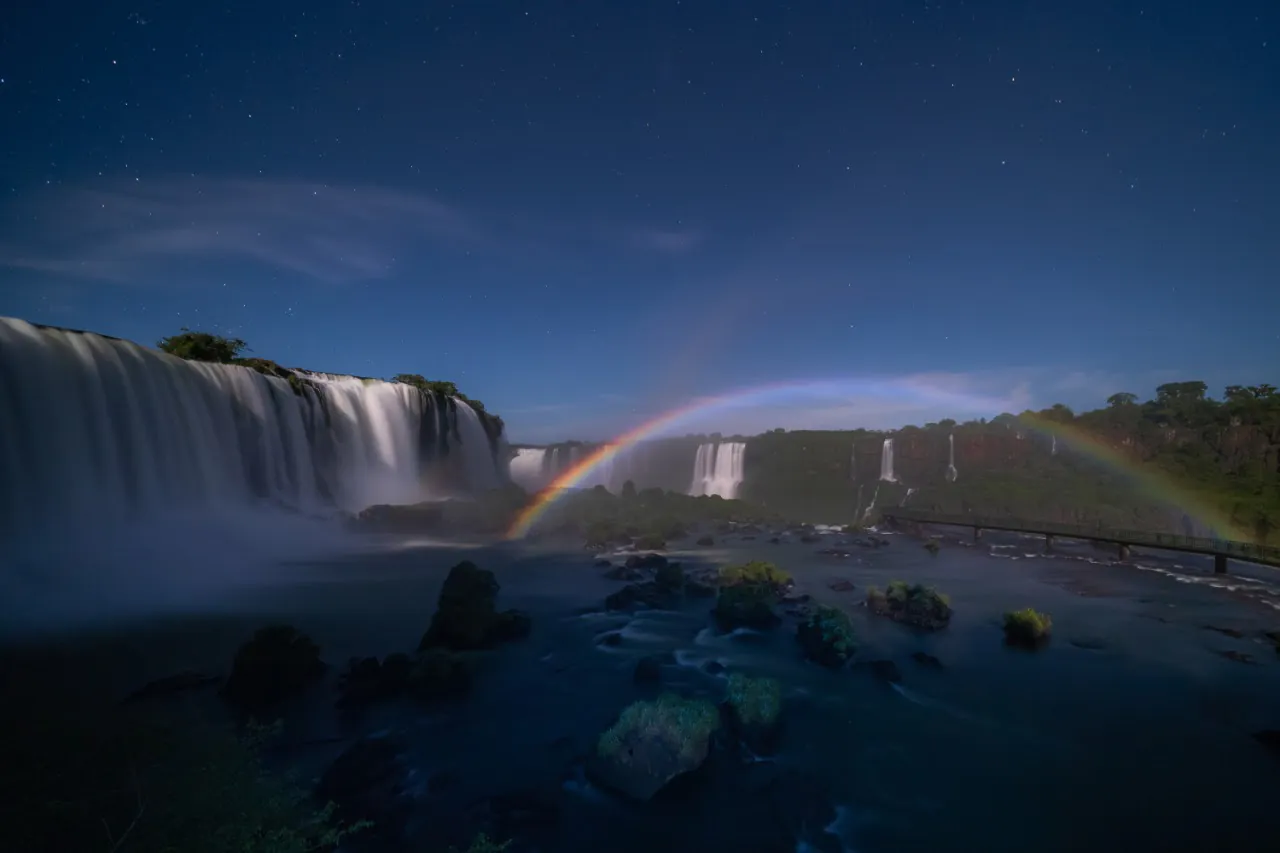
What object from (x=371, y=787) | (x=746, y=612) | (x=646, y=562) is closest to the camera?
(x=371, y=787)

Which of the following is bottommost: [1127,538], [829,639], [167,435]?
[829,639]

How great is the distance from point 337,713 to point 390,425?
1321 inches

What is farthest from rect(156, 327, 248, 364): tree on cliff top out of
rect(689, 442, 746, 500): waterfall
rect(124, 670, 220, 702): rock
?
rect(689, 442, 746, 500): waterfall

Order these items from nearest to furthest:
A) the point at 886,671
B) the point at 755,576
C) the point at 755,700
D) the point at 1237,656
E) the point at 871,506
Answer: the point at 755,700 → the point at 886,671 → the point at 1237,656 → the point at 755,576 → the point at 871,506

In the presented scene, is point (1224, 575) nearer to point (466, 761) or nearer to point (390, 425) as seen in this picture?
point (466, 761)

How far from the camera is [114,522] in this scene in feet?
72.1

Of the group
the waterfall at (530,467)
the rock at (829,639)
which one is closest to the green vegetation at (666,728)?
the rock at (829,639)

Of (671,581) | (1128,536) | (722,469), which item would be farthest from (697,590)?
(722,469)

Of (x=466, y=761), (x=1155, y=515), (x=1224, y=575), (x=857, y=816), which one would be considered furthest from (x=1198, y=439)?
(x=466, y=761)

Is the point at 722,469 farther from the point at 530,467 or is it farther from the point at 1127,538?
the point at 1127,538

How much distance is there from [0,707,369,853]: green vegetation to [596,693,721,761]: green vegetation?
4884 mm

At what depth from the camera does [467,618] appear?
18.2 metres

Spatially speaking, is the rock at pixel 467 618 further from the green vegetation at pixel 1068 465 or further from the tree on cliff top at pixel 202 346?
the green vegetation at pixel 1068 465

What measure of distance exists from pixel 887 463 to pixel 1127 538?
3966 centimetres
